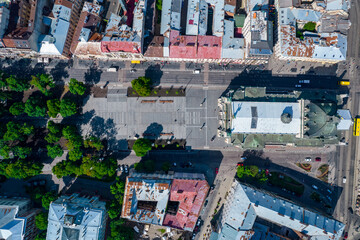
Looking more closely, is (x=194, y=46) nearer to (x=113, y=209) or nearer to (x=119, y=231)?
(x=113, y=209)

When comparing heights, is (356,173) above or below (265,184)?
above

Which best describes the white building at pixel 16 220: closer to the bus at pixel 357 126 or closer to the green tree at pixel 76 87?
the green tree at pixel 76 87

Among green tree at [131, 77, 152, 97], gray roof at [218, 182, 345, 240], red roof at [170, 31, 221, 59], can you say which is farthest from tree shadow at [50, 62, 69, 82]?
gray roof at [218, 182, 345, 240]

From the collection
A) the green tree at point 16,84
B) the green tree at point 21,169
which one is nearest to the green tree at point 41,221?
the green tree at point 21,169

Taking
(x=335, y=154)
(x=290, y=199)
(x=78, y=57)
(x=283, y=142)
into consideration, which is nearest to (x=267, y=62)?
(x=283, y=142)

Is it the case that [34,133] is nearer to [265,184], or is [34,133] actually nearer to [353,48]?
[265,184]

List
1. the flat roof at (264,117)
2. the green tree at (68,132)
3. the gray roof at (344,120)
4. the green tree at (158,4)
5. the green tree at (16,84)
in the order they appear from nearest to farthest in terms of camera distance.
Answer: the flat roof at (264,117) < the gray roof at (344,120) < the green tree at (16,84) < the green tree at (68,132) < the green tree at (158,4)

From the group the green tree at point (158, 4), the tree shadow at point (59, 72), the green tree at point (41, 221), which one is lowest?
the green tree at point (41, 221)

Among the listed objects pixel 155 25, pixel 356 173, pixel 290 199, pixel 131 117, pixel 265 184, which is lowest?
pixel 290 199
